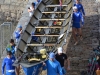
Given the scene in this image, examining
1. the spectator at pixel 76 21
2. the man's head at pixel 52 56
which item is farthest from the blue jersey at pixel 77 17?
the man's head at pixel 52 56

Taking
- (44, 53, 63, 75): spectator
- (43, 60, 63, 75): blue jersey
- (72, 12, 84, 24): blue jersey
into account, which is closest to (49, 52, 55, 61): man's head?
(44, 53, 63, 75): spectator

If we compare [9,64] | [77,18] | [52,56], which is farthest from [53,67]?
[77,18]

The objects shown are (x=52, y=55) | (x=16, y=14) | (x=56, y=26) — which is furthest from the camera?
(x=16, y=14)

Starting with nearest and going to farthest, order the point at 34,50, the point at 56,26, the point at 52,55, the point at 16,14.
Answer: the point at 52,55 → the point at 34,50 → the point at 56,26 → the point at 16,14

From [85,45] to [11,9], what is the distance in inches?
338

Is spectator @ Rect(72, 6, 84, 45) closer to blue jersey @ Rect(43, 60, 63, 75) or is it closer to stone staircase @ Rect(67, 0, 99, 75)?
stone staircase @ Rect(67, 0, 99, 75)

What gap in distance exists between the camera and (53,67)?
1755 cm

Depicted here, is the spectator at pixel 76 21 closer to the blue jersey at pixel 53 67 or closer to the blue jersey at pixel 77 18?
the blue jersey at pixel 77 18

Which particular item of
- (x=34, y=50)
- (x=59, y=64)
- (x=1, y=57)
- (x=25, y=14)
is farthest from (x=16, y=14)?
(x=59, y=64)

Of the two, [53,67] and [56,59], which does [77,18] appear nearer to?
[56,59]

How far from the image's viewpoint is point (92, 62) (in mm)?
19766

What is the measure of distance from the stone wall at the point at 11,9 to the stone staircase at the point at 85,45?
483 centimetres

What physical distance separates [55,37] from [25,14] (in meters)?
5.21

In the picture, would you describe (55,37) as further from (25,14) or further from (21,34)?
(25,14)
